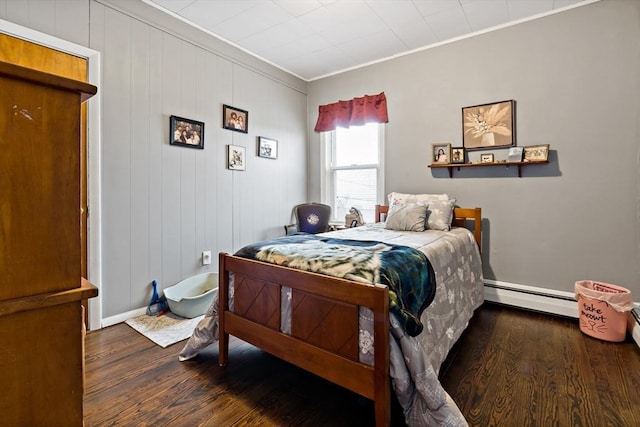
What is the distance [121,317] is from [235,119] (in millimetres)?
2121

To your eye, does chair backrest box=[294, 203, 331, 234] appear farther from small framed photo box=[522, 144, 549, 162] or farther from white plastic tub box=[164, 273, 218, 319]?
small framed photo box=[522, 144, 549, 162]

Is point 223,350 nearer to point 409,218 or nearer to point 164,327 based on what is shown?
point 164,327

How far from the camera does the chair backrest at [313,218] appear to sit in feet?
12.8

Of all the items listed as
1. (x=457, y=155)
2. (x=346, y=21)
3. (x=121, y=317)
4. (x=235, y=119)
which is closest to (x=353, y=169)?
(x=457, y=155)

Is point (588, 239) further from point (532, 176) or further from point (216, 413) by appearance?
point (216, 413)

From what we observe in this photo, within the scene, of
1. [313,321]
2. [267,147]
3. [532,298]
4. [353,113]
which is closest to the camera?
[313,321]

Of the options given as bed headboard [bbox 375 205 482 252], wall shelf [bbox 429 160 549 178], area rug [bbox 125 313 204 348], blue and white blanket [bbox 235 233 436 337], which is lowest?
area rug [bbox 125 313 204 348]

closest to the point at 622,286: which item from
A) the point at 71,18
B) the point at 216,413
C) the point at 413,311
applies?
the point at 413,311

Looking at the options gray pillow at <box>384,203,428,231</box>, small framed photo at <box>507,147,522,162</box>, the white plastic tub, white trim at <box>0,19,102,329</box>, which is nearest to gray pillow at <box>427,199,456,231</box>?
gray pillow at <box>384,203,428,231</box>

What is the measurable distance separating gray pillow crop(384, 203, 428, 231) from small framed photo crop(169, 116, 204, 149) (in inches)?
76.4

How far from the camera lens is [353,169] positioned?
410 centimetres

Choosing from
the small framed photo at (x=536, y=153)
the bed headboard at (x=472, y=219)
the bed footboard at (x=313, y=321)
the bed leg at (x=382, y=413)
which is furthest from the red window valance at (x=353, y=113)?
the bed leg at (x=382, y=413)

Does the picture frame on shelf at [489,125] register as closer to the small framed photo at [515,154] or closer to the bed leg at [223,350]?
the small framed photo at [515,154]

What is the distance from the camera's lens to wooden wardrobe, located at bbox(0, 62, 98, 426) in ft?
1.61
